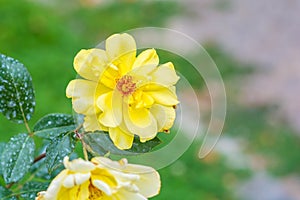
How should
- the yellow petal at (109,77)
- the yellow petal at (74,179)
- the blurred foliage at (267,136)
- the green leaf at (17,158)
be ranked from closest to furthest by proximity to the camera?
the yellow petal at (74,179) < the yellow petal at (109,77) < the green leaf at (17,158) < the blurred foliage at (267,136)

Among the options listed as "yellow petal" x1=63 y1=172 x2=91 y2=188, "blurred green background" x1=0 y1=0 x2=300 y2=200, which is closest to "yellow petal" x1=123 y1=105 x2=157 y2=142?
"yellow petal" x1=63 y1=172 x2=91 y2=188

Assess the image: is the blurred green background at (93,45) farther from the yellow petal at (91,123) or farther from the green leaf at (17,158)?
the yellow petal at (91,123)

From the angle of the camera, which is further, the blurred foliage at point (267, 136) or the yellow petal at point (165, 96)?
the blurred foliage at point (267, 136)

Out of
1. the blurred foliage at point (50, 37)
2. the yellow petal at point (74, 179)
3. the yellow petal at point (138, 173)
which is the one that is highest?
the blurred foliage at point (50, 37)

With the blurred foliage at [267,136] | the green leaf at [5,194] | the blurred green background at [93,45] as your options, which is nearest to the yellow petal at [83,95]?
the green leaf at [5,194]

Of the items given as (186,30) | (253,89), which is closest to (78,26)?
(186,30)

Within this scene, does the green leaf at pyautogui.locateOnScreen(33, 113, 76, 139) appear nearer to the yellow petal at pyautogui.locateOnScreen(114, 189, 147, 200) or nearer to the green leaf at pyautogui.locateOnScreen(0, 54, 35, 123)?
the green leaf at pyautogui.locateOnScreen(0, 54, 35, 123)
